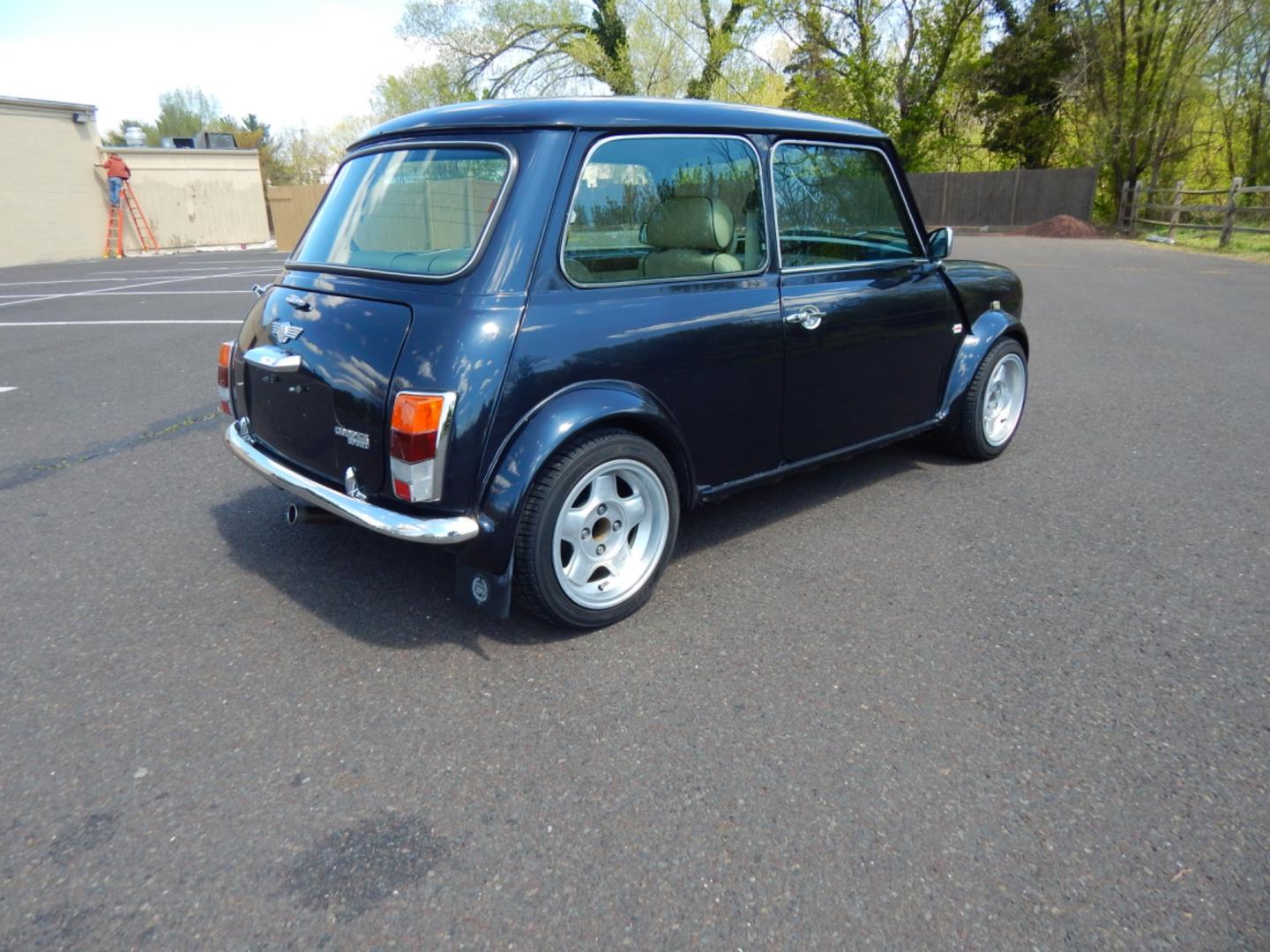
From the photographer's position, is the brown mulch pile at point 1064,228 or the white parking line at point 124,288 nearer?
the white parking line at point 124,288

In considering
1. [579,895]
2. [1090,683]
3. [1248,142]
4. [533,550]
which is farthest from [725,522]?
[1248,142]

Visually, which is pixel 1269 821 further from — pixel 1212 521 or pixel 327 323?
pixel 327 323

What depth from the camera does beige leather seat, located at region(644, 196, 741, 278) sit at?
11.1 feet

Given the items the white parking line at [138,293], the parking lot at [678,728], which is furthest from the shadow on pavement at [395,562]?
the white parking line at [138,293]

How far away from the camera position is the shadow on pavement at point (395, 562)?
3.20 metres

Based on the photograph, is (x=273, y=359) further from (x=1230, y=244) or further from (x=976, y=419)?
(x=1230, y=244)

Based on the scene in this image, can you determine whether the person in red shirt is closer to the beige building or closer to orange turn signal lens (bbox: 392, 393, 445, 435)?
the beige building

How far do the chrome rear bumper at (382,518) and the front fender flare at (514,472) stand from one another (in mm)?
76

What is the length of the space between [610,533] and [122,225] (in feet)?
87.4

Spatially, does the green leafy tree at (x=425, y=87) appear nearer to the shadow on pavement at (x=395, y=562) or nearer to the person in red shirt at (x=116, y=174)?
the person in red shirt at (x=116, y=174)

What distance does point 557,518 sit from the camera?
296 cm

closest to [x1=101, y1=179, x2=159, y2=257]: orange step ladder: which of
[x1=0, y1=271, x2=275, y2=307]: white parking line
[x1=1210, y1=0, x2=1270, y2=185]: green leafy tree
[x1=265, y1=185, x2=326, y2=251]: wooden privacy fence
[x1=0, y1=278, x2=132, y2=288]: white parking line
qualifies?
[x1=265, y1=185, x2=326, y2=251]: wooden privacy fence

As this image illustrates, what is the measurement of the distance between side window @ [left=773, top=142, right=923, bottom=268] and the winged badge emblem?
1915 millimetres

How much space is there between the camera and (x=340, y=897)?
2.03 metres
